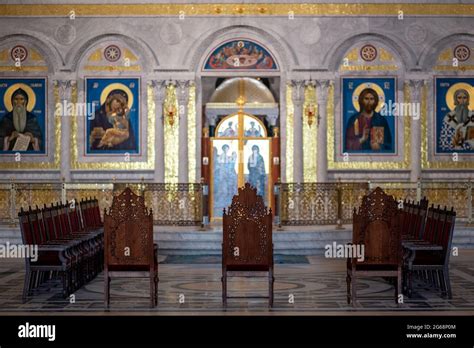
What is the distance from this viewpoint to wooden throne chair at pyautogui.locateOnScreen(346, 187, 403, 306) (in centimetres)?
959

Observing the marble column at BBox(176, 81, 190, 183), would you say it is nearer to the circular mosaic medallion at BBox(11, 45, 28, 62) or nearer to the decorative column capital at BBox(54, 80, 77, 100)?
the decorative column capital at BBox(54, 80, 77, 100)

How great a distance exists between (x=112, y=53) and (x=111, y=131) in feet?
Answer: 5.95

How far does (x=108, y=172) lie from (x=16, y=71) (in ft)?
→ 10.4

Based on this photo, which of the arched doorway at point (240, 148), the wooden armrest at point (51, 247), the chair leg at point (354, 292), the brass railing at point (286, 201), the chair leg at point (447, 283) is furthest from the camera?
the arched doorway at point (240, 148)

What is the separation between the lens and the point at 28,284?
33.4 feet

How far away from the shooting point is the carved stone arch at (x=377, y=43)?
19.7 meters

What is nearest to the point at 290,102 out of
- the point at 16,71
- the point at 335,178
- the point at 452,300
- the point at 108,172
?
the point at 335,178

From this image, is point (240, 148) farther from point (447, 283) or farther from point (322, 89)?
point (447, 283)

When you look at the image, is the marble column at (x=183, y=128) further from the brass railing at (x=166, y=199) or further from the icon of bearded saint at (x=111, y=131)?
the brass railing at (x=166, y=199)

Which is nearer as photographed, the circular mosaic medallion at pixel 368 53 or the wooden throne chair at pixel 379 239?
the wooden throne chair at pixel 379 239

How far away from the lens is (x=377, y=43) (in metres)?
19.8

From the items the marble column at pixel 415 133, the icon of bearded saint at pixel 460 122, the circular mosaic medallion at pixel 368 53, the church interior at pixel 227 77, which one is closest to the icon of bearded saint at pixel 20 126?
the church interior at pixel 227 77

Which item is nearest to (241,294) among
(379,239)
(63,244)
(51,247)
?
(379,239)
